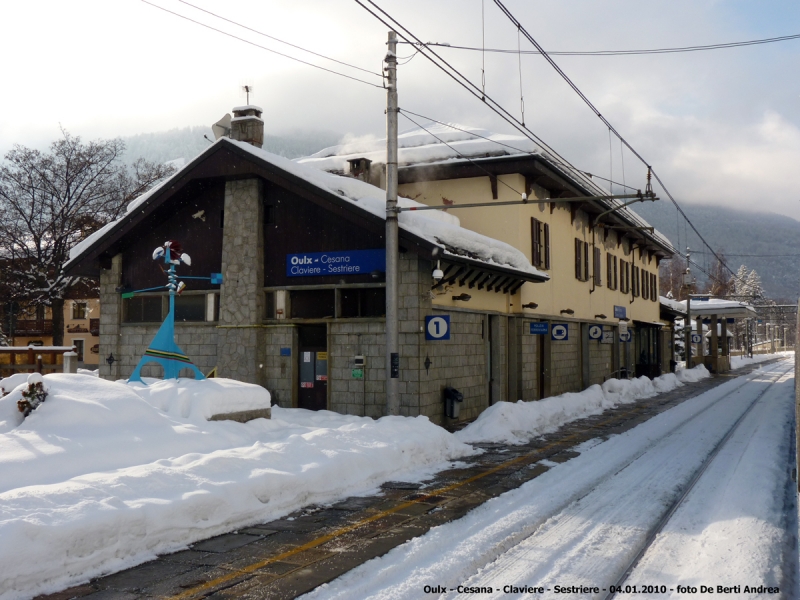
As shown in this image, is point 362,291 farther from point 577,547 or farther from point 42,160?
point 42,160

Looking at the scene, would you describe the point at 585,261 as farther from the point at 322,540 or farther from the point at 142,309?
the point at 322,540

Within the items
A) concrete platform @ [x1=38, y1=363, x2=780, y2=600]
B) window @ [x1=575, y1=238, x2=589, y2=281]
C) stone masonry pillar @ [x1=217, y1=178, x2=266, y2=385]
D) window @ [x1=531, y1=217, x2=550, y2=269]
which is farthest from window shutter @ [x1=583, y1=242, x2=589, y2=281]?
concrete platform @ [x1=38, y1=363, x2=780, y2=600]

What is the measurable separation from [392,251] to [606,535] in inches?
329

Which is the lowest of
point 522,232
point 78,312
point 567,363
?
point 567,363

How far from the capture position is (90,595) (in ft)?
19.4

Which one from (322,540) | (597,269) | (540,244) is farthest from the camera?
(597,269)

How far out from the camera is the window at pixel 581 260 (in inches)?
1128

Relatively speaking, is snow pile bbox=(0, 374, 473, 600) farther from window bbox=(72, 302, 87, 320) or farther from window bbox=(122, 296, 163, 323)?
window bbox=(72, 302, 87, 320)

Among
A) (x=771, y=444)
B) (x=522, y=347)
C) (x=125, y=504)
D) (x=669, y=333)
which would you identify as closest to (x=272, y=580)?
(x=125, y=504)

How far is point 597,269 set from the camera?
3169 centimetres

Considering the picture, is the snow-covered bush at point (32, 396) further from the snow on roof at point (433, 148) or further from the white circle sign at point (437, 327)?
the snow on roof at point (433, 148)

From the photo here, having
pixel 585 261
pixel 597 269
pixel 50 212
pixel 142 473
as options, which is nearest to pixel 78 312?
pixel 50 212

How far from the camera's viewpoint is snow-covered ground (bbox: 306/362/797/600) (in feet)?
20.0

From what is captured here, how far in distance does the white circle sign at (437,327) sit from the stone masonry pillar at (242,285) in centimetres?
471
